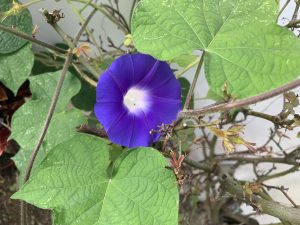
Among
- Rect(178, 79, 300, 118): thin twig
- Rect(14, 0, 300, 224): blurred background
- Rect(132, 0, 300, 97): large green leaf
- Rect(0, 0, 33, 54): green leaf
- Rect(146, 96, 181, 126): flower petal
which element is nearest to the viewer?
Rect(178, 79, 300, 118): thin twig

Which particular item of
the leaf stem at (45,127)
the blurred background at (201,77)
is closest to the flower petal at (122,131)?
the leaf stem at (45,127)

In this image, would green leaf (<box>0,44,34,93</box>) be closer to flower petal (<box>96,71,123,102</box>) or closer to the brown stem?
flower petal (<box>96,71,123,102</box>)

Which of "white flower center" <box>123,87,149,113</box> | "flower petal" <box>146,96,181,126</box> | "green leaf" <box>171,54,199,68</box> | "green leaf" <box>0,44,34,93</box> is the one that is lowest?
"flower petal" <box>146,96,181,126</box>

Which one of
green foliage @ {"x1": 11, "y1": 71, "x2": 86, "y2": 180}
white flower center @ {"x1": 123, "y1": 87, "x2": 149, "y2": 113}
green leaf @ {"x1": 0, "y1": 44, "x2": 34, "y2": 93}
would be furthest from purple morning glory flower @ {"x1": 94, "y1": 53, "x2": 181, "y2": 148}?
green leaf @ {"x1": 0, "y1": 44, "x2": 34, "y2": 93}

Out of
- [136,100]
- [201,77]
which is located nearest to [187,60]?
[136,100]

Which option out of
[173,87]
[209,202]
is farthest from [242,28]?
[209,202]

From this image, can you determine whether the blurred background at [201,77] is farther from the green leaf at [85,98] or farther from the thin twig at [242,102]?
the thin twig at [242,102]

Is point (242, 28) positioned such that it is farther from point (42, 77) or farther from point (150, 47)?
point (42, 77)
